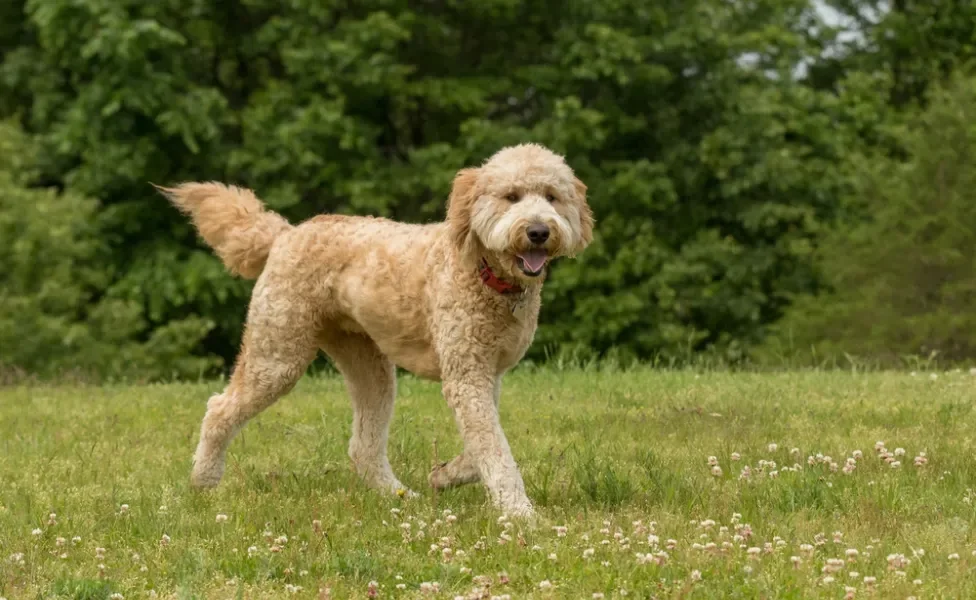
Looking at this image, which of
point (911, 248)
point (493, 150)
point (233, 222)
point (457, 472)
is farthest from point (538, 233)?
point (911, 248)

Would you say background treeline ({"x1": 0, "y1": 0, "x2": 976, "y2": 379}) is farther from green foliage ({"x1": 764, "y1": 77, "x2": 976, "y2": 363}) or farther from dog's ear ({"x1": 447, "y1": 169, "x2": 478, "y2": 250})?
dog's ear ({"x1": 447, "y1": 169, "x2": 478, "y2": 250})

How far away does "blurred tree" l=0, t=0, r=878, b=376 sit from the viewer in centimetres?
1933

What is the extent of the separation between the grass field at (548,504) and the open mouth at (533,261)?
980 mm

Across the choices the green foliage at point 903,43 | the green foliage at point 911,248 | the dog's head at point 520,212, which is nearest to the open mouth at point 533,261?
the dog's head at point 520,212

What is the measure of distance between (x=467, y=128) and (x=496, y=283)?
1349cm

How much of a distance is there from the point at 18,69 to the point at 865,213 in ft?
43.6

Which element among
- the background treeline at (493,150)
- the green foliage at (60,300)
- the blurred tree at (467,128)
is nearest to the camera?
the green foliage at (60,300)

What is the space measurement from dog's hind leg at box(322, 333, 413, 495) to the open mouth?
1394 mm

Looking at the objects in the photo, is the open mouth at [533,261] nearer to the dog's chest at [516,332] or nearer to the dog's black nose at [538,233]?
the dog's black nose at [538,233]

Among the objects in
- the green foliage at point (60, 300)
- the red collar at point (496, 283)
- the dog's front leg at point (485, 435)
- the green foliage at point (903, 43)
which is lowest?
the green foliage at point (60, 300)

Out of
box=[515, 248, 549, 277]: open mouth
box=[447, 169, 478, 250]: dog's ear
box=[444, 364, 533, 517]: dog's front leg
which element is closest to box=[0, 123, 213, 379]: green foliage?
box=[447, 169, 478, 250]: dog's ear

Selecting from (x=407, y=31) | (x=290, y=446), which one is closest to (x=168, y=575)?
(x=290, y=446)

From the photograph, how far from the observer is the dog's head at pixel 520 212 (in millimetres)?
5785

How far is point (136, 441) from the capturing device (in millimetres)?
8102
